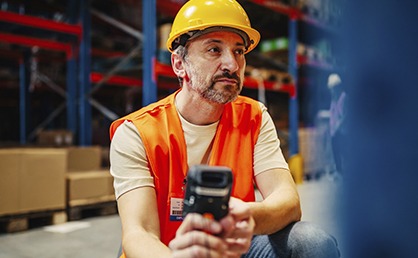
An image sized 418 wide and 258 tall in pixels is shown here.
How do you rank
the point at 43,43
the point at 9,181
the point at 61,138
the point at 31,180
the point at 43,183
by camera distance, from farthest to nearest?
the point at 43,43 → the point at 61,138 → the point at 43,183 → the point at 31,180 → the point at 9,181

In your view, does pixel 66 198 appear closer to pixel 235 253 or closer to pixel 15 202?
pixel 15 202

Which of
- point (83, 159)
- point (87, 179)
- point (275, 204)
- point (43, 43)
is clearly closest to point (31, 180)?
point (87, 179)

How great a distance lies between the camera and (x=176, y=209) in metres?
1.54

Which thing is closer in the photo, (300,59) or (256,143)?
(256,143)

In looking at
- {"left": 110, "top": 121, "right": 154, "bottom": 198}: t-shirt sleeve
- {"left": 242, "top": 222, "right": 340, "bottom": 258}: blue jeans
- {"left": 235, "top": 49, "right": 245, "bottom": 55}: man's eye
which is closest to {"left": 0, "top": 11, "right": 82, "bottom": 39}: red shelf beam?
{"left": 110, "top": 121, "right": 154, "bottom": 198}: t-shirt sleeve

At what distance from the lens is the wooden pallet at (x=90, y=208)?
4.39 m

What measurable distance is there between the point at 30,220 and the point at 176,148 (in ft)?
10.7

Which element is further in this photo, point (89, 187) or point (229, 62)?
point (89, 187)

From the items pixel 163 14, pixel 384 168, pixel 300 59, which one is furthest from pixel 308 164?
pixel 384 168

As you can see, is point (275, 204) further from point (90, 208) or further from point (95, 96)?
point (95, 96)

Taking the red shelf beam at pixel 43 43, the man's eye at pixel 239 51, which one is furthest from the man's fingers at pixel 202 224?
the red shelf beam at pixel 43 43

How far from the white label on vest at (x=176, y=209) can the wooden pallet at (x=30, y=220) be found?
2.97 meters

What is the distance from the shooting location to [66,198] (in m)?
4.40

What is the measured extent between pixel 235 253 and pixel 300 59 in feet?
24.4
